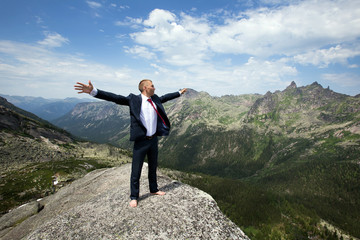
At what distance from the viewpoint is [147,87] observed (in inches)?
343

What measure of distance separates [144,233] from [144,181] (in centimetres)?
550

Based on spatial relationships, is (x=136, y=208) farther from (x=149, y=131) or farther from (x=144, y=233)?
(x=149, y=131)

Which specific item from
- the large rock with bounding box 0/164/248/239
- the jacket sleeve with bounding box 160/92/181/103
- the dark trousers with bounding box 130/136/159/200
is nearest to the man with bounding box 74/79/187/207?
the dark trousers with bounding box 130/136/159/200

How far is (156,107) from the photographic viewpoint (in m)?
8.91

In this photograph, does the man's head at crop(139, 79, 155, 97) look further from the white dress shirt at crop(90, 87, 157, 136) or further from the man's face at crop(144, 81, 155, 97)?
the white dress shirt at crop(90, 87, 157, 136)

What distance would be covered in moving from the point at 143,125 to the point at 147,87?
1928 millimetres

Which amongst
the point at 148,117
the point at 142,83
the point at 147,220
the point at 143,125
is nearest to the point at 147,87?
the point at 142,83

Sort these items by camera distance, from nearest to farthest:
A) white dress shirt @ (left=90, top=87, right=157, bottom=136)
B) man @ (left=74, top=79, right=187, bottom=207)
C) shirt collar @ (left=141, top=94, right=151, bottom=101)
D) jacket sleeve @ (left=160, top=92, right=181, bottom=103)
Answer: man @ (left=74, top=79, right=187, bottom=207) → white dress shirt @ (left=90, top=87, right=157, bottom=136) → shirt collar @ (left=141, top=94, right=151, bottom=101) → jacket sleeve @ (left=160, top=92, right=181, bottom=103)

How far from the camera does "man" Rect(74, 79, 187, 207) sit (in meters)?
8.11

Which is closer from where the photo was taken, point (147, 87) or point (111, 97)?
point (111, 97)

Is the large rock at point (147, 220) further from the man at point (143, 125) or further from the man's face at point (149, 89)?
the man's face at point (149, 89)

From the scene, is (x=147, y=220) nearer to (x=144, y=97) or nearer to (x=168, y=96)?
(x=144, y=97)

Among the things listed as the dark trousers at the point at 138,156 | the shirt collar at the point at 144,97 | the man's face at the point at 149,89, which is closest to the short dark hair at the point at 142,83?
the man's face at the point at 149,89

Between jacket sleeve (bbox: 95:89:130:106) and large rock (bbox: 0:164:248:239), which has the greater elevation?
jacket sleeve (bbox: 95:89:130:106)
